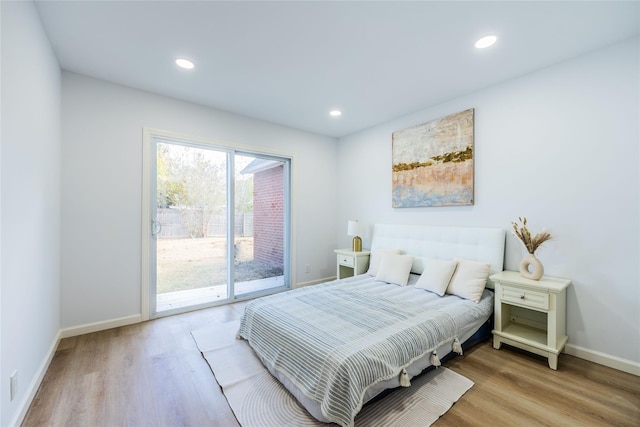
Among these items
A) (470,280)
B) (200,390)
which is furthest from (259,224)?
(470,280)

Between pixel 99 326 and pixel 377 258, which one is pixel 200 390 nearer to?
pixel 99 326

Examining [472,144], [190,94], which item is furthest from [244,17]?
[472,144]

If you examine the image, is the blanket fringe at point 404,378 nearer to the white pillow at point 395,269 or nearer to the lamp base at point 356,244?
the white pillow at point 395,269

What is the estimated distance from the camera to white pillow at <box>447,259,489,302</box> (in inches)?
101

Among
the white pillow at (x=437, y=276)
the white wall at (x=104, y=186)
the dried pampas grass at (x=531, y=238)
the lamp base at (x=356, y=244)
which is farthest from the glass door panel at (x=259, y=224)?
the dried pampas grass at (x=531, y=238)

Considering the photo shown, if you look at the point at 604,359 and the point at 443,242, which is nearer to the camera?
the point at 604,359

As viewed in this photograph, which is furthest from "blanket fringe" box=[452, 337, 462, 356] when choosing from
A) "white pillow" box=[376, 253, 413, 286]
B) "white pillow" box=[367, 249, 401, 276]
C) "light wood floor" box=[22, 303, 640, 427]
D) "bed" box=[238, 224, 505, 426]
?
"white pillow" box=[367, 249, 401, 276]

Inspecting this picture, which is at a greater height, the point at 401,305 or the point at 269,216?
the point at 269,216

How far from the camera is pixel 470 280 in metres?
2.63

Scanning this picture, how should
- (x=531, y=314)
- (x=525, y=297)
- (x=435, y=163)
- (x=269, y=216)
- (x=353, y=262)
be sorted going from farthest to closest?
(x=269, y=216), (x=353, y=262), (x=435, y=163), (x=531, y=314), (x=525, y=297)

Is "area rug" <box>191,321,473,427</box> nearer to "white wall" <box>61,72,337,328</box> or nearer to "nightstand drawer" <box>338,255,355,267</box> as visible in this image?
"white wall" <box>61,72,337,328</box>

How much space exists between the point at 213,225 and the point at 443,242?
2.98m

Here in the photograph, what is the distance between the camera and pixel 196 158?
3.47 meters

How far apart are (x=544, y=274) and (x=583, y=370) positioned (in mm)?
784
